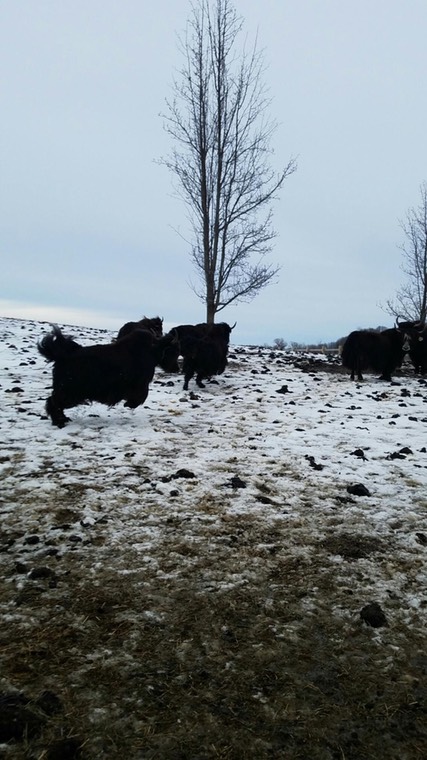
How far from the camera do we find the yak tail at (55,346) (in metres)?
6.47

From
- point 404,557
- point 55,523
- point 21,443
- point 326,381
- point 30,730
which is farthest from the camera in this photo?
point 326,381

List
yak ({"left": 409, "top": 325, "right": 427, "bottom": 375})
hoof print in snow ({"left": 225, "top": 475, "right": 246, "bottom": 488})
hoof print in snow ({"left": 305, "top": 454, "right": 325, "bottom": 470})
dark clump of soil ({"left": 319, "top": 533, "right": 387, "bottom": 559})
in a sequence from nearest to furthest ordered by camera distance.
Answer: dark clump of soil ({"left": 319, "top": 533, "right": 387, "bottom": 559}) → hoof print in snow ({"left": 225, "top": 475, "right": 246, "bottom": 488}) → hoof print in snow ({"left": 305, "top": 454, "right": 325, "bottom": 470}) → yak ({"left": 409, "top": 325, "right": 427, "bottom": 375})

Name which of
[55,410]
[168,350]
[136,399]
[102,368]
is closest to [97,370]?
[102,368]

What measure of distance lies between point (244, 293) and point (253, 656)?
13040mm

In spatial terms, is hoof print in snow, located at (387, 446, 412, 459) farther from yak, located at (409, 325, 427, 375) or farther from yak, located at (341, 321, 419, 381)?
yak, located at (409, 325, 427, 375)

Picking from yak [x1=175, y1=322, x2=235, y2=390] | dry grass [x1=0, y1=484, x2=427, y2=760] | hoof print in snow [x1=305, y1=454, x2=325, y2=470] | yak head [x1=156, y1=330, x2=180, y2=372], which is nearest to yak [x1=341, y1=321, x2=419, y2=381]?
yak [x1=175, y1=322, x2=235, y2=390]

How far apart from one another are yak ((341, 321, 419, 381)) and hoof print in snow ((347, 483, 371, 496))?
296 inches

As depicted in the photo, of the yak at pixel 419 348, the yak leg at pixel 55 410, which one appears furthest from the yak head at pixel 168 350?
the yak at pixel 419 348

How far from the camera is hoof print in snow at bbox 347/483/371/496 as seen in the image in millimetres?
4254

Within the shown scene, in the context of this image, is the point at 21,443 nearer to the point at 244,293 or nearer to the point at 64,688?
the point at 64,688

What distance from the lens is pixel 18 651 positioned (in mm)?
2191

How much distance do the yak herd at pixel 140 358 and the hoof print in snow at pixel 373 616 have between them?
4.89 m

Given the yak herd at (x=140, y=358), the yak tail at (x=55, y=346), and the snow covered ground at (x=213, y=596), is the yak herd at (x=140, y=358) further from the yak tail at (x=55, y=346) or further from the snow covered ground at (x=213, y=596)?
the snow covered ground at (x=213, y=596)

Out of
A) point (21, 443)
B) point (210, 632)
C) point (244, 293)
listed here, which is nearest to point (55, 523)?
point (210, 632)
